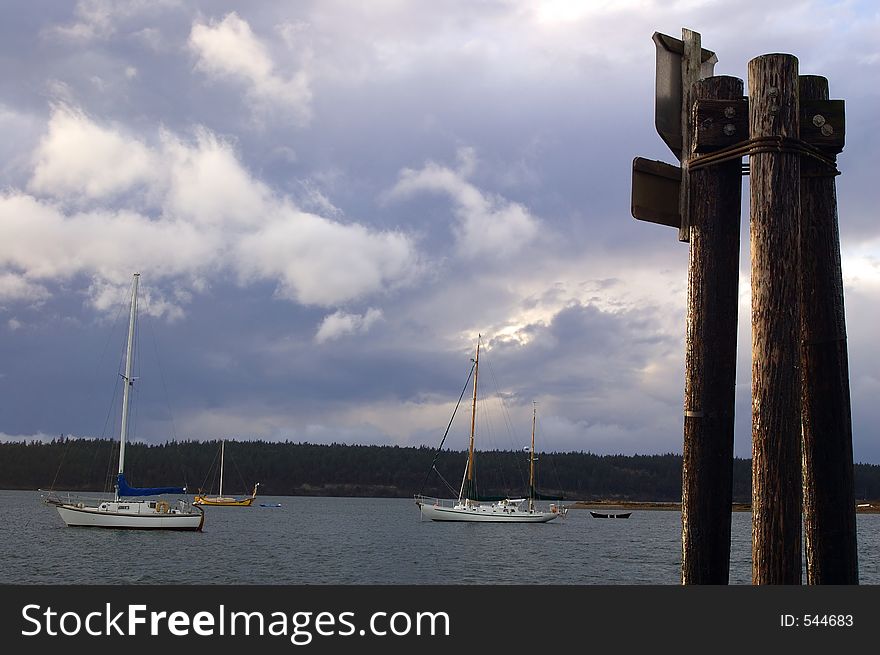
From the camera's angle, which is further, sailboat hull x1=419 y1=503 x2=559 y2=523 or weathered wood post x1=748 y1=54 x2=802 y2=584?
sailboat hull x1=419 y1=503 x2=559 y2=523

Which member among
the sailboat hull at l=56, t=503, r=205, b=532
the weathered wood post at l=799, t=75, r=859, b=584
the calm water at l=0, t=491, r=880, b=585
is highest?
the weathered wood post at l=799, t=75, r=859, b=584

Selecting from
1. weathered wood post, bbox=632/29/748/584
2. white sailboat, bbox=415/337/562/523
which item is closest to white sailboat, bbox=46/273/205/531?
white sailboat, bbox=415/337/562/523

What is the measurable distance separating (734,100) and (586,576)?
171 feet

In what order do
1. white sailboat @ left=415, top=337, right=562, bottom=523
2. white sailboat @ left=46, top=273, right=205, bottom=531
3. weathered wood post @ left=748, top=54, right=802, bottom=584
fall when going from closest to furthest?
weathered wood post @ left=748, top=54, right=802, bottom=584
white sailboat @ left=46, top=273, right=205, bottom=531
white sailboat @ left=415, top=337, right=562, bottom=523

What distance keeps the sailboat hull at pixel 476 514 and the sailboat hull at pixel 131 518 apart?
3990 centimetres

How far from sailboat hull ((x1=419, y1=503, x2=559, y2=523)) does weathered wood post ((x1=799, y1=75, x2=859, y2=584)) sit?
106089 millimetres

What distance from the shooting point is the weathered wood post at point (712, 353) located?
8.61 metres

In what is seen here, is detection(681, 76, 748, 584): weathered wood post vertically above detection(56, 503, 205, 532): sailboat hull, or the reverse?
detection(681, 76, 748, 584): weathered wood post

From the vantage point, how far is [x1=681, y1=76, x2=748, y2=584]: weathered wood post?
28.2 feet

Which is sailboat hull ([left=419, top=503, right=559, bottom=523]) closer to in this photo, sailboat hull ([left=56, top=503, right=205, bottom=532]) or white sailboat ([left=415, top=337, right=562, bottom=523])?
white sailboat ([left=415, top=337, right=562, bottom=523])

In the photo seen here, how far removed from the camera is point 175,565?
59094 millimetres

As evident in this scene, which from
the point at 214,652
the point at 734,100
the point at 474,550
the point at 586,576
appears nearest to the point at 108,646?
the point at 214,652

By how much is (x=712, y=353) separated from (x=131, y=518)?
7884cm

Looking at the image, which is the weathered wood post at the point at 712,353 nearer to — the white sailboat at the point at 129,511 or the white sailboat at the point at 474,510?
the white sailboat at the point at 129,511
